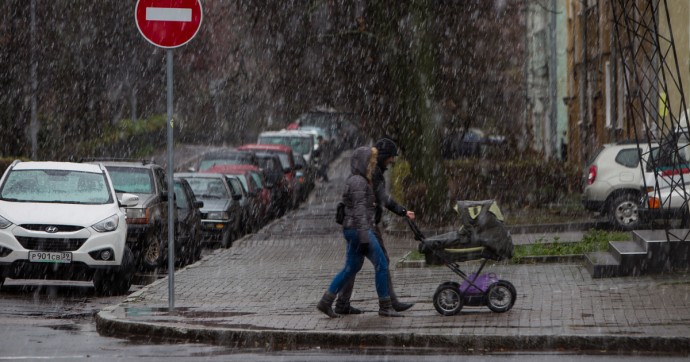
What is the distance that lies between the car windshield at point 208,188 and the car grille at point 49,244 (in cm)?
1083

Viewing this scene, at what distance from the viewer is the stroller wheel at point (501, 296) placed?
12242 millimetres

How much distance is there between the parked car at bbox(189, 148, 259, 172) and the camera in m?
35.6

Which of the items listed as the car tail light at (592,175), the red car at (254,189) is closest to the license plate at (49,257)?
the car tail light at (592,175)

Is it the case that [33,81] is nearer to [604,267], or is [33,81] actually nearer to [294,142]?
[294,142]

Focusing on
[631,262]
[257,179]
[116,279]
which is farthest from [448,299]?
[257,179]

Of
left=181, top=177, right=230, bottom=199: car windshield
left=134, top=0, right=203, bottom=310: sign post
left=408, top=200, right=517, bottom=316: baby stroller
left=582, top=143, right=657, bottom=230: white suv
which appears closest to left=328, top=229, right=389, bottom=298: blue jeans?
left=408, top=200, right=517, bottom=316: baby stroller

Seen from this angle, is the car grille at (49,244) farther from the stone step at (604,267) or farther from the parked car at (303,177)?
the parked car at (303,177)

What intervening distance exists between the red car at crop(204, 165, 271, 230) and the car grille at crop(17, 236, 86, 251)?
1388 cm

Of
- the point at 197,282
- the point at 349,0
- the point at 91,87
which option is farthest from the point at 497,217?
the point at 91,87

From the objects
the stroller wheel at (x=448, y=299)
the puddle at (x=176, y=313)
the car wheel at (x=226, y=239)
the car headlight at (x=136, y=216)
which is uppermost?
the car headlight at (x=136, y=216)

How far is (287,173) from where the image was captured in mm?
39656

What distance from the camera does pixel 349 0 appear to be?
30031mm

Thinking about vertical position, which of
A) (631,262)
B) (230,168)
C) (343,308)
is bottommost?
(343,308)

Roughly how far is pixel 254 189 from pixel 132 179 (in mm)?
11196
